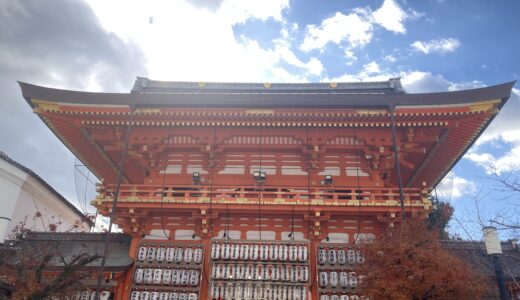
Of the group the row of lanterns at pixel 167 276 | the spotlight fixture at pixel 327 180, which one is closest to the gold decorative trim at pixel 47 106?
the row of lanterns at pixel 167 276

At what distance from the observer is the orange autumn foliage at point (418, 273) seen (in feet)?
34.0

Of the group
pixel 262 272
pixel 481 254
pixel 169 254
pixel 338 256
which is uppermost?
pixel 481 254

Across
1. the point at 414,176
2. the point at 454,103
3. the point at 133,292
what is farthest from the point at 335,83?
the point at 133,292

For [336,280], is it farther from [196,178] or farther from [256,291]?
[196,178]

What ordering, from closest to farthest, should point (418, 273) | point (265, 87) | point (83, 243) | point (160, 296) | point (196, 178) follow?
point (418, 273) < point (160, 296) < point (196, 178) < point (83, 243) < point (265, 87)

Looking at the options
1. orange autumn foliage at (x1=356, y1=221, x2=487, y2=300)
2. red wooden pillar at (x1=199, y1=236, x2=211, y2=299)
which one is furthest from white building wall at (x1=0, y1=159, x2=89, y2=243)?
orange autumn foliage at (x1=356, y1=221, x2=487, y2=300)

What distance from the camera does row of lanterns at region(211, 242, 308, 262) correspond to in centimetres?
1516

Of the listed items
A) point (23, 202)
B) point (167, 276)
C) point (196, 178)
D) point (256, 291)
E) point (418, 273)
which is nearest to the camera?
point (418, 273)

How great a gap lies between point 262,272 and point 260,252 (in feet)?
2.54

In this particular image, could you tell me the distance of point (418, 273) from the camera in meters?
10.2

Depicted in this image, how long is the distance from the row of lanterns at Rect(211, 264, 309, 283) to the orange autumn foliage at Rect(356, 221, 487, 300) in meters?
4.03

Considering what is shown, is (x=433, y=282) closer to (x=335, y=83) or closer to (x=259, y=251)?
(x=259, y=251)

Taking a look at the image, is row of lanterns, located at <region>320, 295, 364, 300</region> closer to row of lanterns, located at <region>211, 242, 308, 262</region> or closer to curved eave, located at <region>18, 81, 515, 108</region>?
row of lanterns, located at <region>211, 242, 308, 262</region>

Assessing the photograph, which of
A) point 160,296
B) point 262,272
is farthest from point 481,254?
point 160,296
